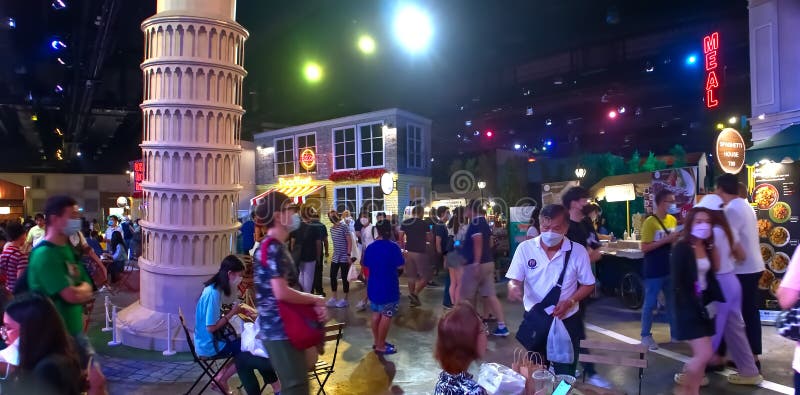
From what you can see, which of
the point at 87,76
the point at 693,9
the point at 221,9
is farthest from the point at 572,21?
the point at 87,76

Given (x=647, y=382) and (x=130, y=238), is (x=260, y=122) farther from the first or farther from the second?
(x=647, y=382)

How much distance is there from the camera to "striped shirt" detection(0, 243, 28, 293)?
4844 mm

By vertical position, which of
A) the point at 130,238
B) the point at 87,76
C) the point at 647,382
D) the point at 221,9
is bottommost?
the point at 647,382

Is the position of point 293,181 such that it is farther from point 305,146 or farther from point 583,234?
point 583,234

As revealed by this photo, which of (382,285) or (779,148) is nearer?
(382,285)

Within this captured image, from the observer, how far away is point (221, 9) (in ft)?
20.7

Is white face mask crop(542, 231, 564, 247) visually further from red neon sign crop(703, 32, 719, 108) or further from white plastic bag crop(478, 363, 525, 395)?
red neon sign crop(703, 32, 719, 108)

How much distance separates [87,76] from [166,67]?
10.7 m

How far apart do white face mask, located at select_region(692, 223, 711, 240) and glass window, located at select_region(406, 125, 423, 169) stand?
1556cm

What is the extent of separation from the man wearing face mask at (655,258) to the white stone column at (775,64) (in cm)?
531

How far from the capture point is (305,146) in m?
21.6

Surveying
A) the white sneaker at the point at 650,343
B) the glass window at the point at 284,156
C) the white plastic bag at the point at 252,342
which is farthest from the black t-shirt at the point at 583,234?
the glass window at the point at 284,156

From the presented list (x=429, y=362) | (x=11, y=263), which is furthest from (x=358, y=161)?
(x=11, y=263)

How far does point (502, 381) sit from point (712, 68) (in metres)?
11.4
